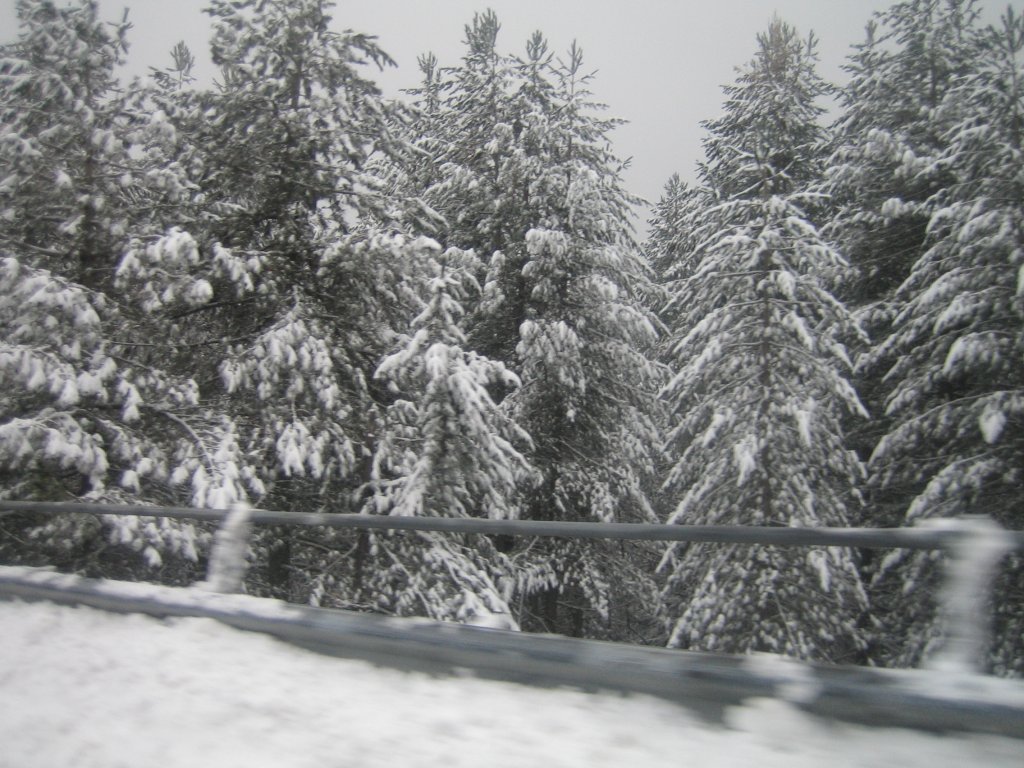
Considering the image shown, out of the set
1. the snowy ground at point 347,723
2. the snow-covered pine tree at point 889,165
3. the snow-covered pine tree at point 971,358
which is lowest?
the snowy ground at point 347,723

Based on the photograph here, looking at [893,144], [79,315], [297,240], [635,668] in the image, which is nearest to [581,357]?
[297,240]

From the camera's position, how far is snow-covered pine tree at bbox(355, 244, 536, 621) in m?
11.0

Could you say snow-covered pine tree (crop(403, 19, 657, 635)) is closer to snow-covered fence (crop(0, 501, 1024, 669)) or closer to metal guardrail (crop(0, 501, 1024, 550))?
metal guardrail (crop(0, 501, 1024, 550))

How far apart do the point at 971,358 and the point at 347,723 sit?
12.6m

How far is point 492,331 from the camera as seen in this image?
58.1 ft

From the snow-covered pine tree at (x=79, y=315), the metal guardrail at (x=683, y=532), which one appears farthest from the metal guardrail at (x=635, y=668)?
the snow-covered pine tree at (x=79, y=315)

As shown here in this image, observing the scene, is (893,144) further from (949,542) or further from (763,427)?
(949,542)

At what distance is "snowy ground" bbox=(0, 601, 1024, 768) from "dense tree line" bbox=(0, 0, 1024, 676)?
595cm

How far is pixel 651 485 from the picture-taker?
2025 centimetres

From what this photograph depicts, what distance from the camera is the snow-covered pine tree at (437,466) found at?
435 inches

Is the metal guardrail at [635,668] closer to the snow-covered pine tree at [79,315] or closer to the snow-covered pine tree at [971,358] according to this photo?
the snow-covered pine tree at [79,315]

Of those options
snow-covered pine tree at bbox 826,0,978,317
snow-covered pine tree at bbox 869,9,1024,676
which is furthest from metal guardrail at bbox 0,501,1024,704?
snow-covered pine tree at bbox 826,0,978,317

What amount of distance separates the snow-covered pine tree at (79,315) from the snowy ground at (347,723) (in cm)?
598

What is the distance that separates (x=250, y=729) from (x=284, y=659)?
0.74 m
